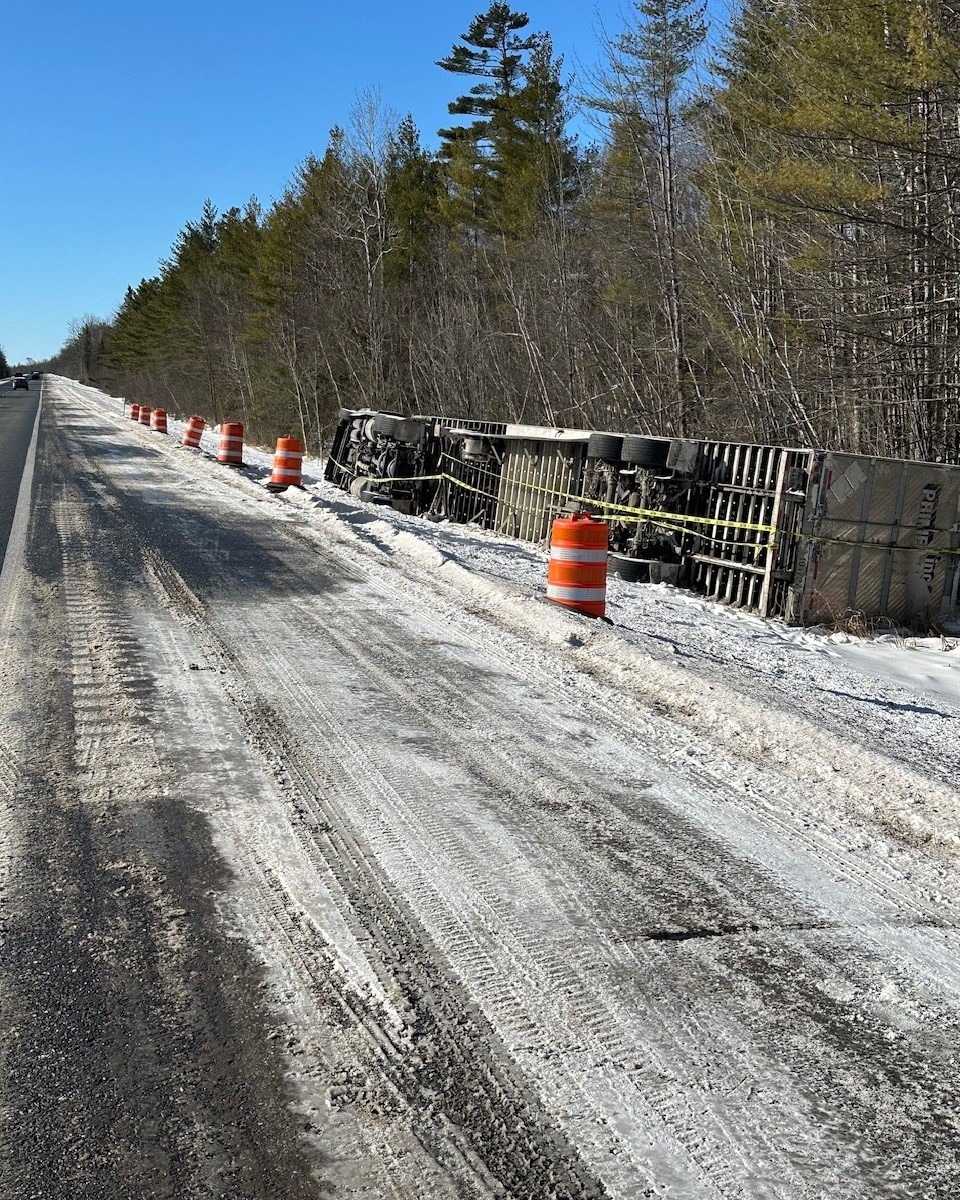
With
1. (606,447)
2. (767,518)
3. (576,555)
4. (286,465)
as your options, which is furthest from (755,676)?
(286,465)

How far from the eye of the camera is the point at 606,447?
1427 centimetres

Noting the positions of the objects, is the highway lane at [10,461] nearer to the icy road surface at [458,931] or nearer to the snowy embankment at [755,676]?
the snowy embankment at [755,676]

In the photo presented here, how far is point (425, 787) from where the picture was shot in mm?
4828

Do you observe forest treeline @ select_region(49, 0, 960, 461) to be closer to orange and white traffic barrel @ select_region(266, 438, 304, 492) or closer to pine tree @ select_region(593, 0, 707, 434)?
pine tree @ select_region(593, 0, 707, 434)

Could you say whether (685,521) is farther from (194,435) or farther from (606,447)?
(194,435)

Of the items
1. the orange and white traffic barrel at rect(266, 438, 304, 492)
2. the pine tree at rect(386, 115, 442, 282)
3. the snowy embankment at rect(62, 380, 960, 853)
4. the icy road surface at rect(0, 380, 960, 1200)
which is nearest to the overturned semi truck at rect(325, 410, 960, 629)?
the snowy embankment at rect(62, 380, 960, 853)

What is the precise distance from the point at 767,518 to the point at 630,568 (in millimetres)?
2246

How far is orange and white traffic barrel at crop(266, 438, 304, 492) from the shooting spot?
1861 cm

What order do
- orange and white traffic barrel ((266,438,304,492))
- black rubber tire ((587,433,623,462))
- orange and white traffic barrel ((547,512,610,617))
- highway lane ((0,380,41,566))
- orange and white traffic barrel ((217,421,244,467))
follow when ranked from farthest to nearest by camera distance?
1. orange and white traffic barrel ((217,421,244,467))
2. orange and white traffic barrel ((266,438,304,492))
3. black rubber tire ((587,433,623,462))
4. highway lane ((0,380,41,566))
5. orange and white traffic barrel ((547,512,610,617))

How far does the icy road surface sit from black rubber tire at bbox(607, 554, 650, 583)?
6.73 meters

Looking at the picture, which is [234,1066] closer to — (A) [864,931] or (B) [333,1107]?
(B) [333,1107]

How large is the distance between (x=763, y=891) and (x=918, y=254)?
12681mm

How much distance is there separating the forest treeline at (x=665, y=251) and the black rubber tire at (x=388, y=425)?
6.59 m

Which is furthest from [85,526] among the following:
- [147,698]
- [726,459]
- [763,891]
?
[763,891]
